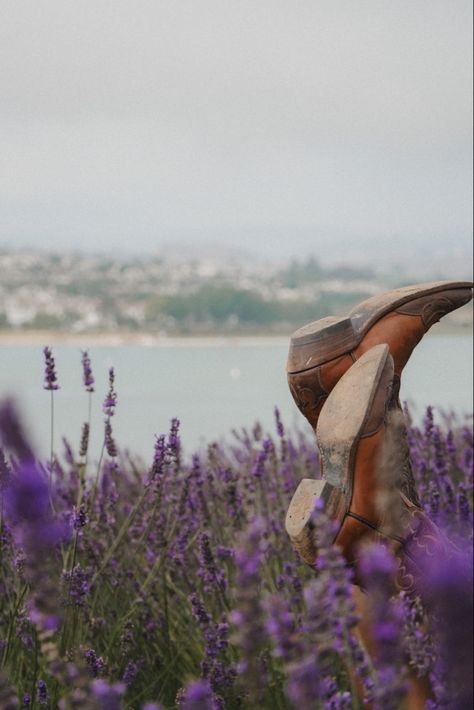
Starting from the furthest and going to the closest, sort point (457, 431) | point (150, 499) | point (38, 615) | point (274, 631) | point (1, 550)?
point (457, 431), point (150, 499), point (1, 550), point (38, 615), point (274, 631)

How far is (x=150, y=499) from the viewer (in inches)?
110

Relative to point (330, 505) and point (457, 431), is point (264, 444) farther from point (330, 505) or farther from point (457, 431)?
point (457, 431)

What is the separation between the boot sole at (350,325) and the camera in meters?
1.68

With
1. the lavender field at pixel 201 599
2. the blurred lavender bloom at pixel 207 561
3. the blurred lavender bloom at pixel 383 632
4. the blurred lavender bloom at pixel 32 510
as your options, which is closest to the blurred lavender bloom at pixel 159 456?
the lavender field at pixel 201 599

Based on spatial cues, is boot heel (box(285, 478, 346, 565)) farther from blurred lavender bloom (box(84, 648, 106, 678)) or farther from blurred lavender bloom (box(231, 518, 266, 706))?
blurred lavender bloom (box(231, 518, 266, 706))

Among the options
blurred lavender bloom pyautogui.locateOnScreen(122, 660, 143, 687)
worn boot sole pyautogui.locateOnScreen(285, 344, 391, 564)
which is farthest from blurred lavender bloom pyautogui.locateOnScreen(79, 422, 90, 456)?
worn boot sole pyautogui.locateOnScreen(285, 344, 391, 564)

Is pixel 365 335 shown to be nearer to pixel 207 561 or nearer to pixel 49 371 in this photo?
pixel 207 561

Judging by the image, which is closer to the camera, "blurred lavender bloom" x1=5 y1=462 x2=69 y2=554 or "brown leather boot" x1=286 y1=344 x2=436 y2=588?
"blurred lavender bloom" x1=5 y1=462 x2=69 y2=554

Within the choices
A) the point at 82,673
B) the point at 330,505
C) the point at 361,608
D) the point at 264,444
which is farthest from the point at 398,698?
the point at 264,444

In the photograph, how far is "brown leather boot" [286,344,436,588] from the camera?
1.47 metres

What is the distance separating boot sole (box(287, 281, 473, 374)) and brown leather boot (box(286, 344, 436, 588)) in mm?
163

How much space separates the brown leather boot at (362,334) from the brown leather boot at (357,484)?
164 mm

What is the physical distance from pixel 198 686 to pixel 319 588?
0.14 metres

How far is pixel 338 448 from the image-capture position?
59.0 inches
